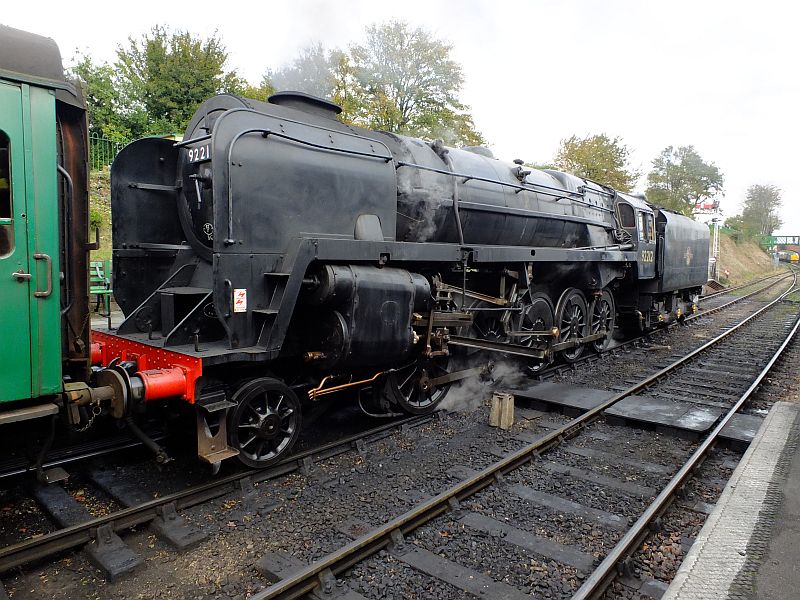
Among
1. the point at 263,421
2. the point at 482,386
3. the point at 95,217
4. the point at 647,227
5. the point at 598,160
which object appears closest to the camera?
the point at 263,421

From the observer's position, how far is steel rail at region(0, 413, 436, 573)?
323cm

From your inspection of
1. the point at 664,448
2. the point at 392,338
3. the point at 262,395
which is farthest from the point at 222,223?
the point at 664,448

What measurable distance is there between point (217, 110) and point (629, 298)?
32.4 feet

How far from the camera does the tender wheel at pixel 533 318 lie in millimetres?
7480

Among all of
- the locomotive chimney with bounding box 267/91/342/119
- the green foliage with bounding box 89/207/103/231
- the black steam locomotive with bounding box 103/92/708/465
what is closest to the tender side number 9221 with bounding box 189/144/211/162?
the black steam locomotive with bounding box 103/92/708/465

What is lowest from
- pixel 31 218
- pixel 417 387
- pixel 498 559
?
pixel 498 559

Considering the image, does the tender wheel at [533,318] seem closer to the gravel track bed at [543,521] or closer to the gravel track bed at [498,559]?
the gravel track bed at [543,521]

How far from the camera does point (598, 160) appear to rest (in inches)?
1165

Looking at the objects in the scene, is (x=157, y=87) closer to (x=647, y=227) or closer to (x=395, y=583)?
(x=647, y=227)

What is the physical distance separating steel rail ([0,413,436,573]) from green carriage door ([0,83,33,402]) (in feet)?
3.28

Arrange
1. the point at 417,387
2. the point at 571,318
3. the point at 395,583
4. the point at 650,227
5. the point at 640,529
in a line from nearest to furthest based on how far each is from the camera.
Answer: the point at 395,583
the point at 640,529
the point at 417,387
the point at 571,318
the point at 650,227

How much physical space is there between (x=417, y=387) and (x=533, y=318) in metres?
2.46

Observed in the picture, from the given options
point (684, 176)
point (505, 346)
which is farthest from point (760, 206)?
point (505, 346)

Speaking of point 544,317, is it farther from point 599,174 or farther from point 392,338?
point 599,174
